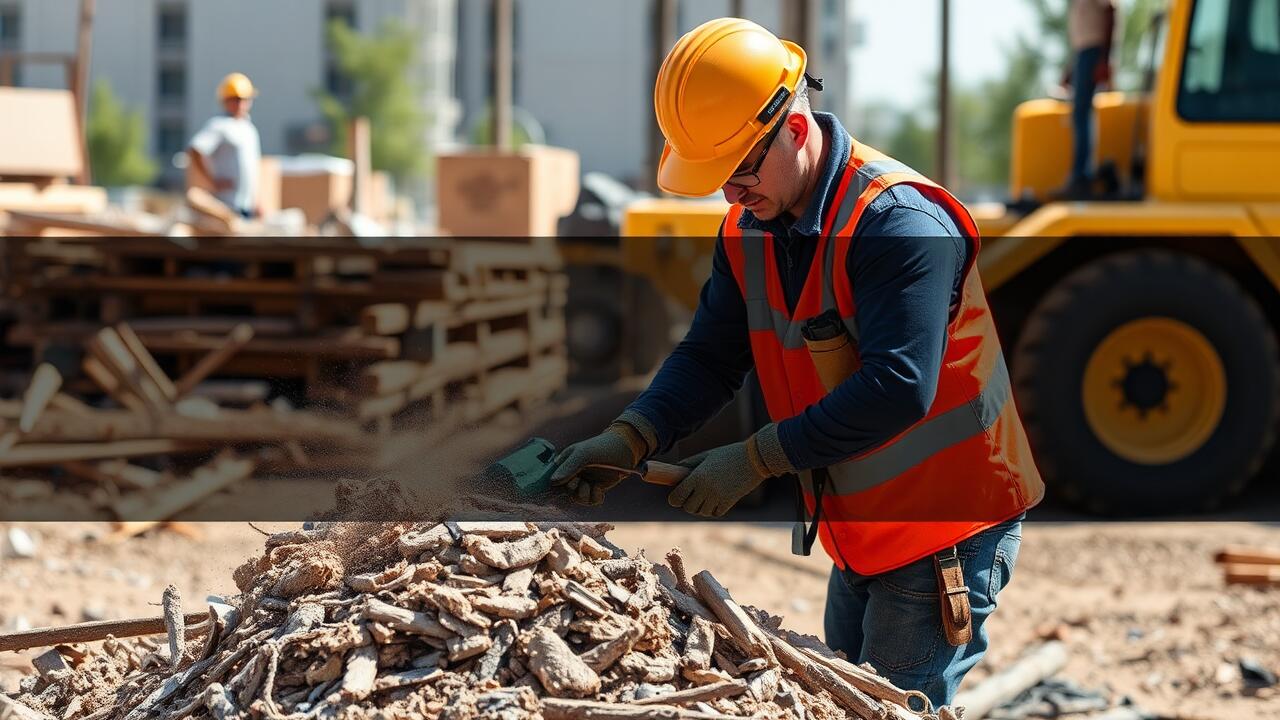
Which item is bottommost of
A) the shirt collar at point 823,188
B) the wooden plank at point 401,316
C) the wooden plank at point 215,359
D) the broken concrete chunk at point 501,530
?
the wooden plank at point 215,359

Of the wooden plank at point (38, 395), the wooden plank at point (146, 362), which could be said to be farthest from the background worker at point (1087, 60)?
the wooden plank at point (38, 395)

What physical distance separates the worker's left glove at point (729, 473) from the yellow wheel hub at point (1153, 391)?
5132mm

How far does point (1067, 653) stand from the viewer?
5578mm

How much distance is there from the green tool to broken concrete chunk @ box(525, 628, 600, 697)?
0.36m

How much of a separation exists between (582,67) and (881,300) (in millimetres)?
58084

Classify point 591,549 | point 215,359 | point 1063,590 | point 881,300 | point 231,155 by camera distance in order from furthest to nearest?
1. point 231,155
2. point 215,359
3. point 1063,590
4. point 591,549
5. point 881,300

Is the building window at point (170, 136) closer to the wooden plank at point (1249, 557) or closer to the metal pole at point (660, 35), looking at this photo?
the metal pole at point (660, 35)

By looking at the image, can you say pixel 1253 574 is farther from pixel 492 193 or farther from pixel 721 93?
pixel 492 193

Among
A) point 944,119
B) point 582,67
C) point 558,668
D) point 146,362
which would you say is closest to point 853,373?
point 558,668

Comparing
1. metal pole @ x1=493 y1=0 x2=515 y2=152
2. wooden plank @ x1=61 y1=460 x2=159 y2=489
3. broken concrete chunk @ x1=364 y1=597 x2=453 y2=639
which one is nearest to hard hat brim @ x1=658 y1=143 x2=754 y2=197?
broken concrete chunk @ x1=364 y1=597 x2=453 y2=639

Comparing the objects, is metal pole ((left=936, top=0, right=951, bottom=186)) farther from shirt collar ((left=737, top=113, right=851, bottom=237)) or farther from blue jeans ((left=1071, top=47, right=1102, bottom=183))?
shirt collar ((left=737, top=113, right=851, bottom=237))

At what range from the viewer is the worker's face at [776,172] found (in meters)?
2.68

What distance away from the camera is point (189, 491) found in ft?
25.3

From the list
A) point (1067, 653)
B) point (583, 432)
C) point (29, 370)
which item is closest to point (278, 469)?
point (29, 370)
